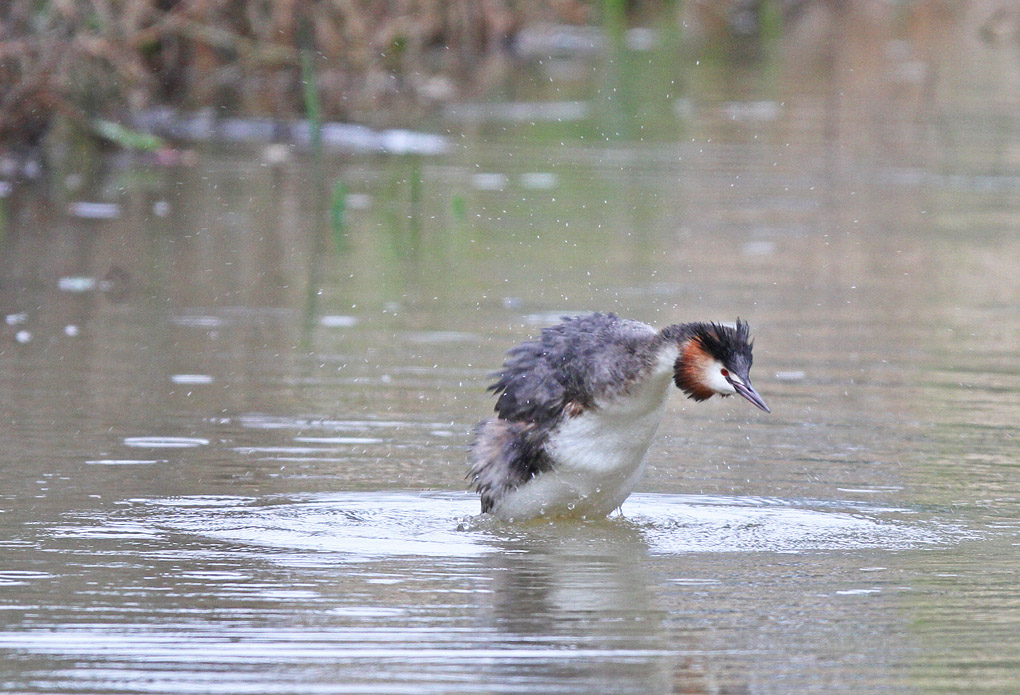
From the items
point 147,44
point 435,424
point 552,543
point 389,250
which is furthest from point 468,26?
point 552,543

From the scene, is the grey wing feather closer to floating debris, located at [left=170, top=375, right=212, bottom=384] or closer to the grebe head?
the grebe head

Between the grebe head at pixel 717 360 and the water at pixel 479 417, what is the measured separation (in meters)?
0.55

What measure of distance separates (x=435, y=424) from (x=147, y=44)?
1191 cm

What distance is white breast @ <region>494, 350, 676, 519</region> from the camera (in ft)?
20.2

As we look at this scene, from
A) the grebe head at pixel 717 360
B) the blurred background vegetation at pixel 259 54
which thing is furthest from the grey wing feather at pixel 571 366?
the blurred background vegetation at pixel 259 54

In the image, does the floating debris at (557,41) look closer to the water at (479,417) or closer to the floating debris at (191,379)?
the water at (479,417)

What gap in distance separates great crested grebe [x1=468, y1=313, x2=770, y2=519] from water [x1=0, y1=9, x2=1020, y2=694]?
0.15 metres

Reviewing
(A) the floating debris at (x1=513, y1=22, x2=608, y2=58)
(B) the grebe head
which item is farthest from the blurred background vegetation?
(B) the grebe head

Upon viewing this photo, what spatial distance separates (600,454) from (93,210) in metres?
7.73

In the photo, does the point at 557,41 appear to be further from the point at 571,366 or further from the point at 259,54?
the point at 571,366

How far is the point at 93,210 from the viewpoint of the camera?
43.0 feet

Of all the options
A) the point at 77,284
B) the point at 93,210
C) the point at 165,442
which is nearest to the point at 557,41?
the point at 93,210

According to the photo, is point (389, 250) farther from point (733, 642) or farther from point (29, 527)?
point (733, 642)

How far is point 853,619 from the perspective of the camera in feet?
16.5
